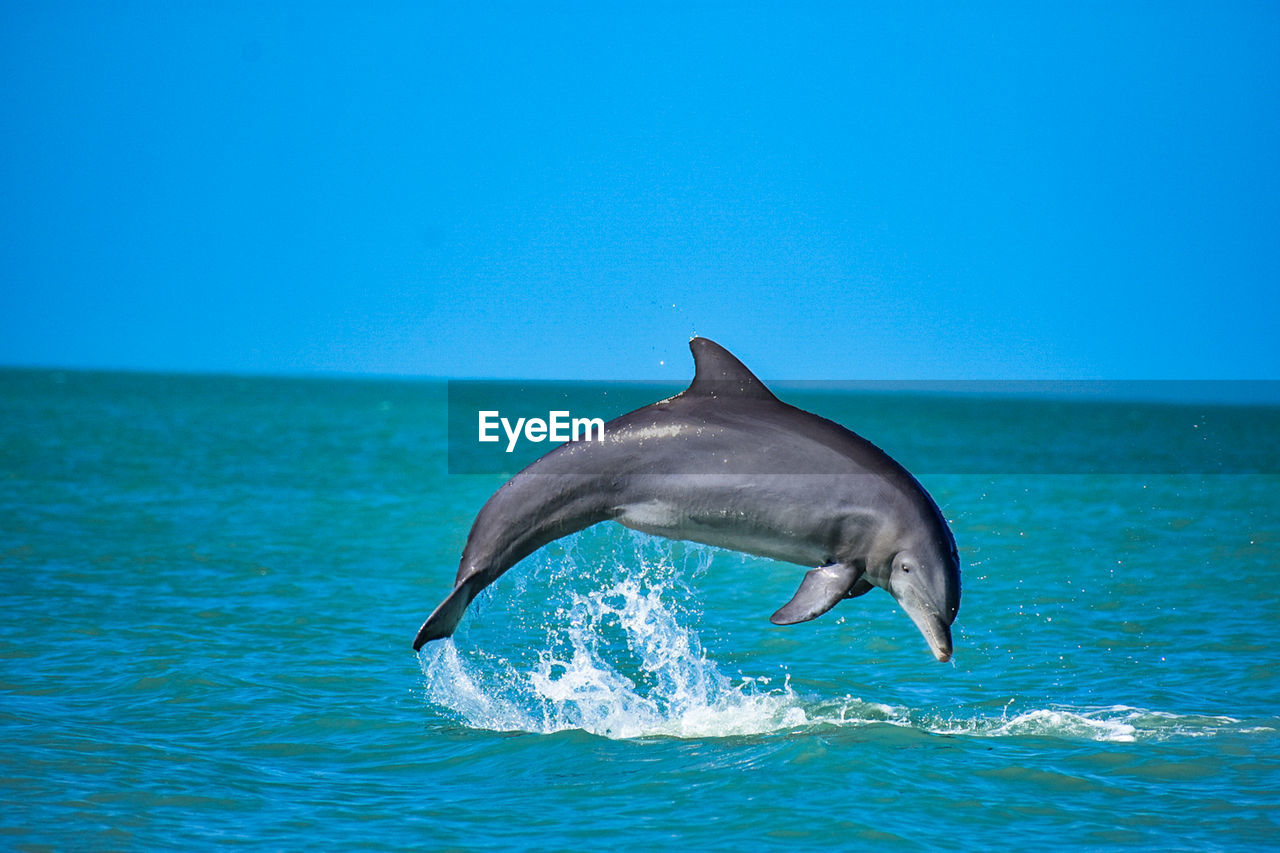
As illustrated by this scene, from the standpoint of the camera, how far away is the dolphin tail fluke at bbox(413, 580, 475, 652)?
7121mm

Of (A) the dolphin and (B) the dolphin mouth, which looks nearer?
(B) the dolphin mouth

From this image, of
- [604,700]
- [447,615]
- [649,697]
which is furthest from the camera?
[649,697]

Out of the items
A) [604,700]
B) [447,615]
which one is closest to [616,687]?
[604,700]

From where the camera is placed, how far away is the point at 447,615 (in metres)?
7.17

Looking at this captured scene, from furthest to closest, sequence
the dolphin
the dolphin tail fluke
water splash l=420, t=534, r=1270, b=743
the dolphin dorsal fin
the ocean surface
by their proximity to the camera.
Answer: water splash l=420, t=534, r=1270, b=743 → the ocean surface → the dolphin dorsal fin → the dolphin → the dolphin tail fluke

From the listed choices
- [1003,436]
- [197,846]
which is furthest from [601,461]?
[1003,436]

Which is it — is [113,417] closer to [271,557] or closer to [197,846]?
[271,557]

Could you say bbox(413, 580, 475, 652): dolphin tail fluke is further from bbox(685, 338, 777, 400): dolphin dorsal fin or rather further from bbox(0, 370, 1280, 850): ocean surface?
bbox(685, 338, 777, 400): dolphin dorsal fin

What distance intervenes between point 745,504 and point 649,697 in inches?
169

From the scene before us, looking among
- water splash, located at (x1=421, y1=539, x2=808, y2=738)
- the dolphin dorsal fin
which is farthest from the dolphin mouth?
water splash, located at (x1=421, y1=539, x2=808, y2=738)

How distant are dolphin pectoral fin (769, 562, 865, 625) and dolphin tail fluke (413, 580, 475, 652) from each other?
5.32ft

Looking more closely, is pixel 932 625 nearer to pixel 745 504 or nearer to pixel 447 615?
pixel 745 504

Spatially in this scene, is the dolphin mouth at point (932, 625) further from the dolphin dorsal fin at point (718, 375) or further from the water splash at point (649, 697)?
the water splash at point (649, 697)

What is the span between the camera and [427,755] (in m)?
9.62
